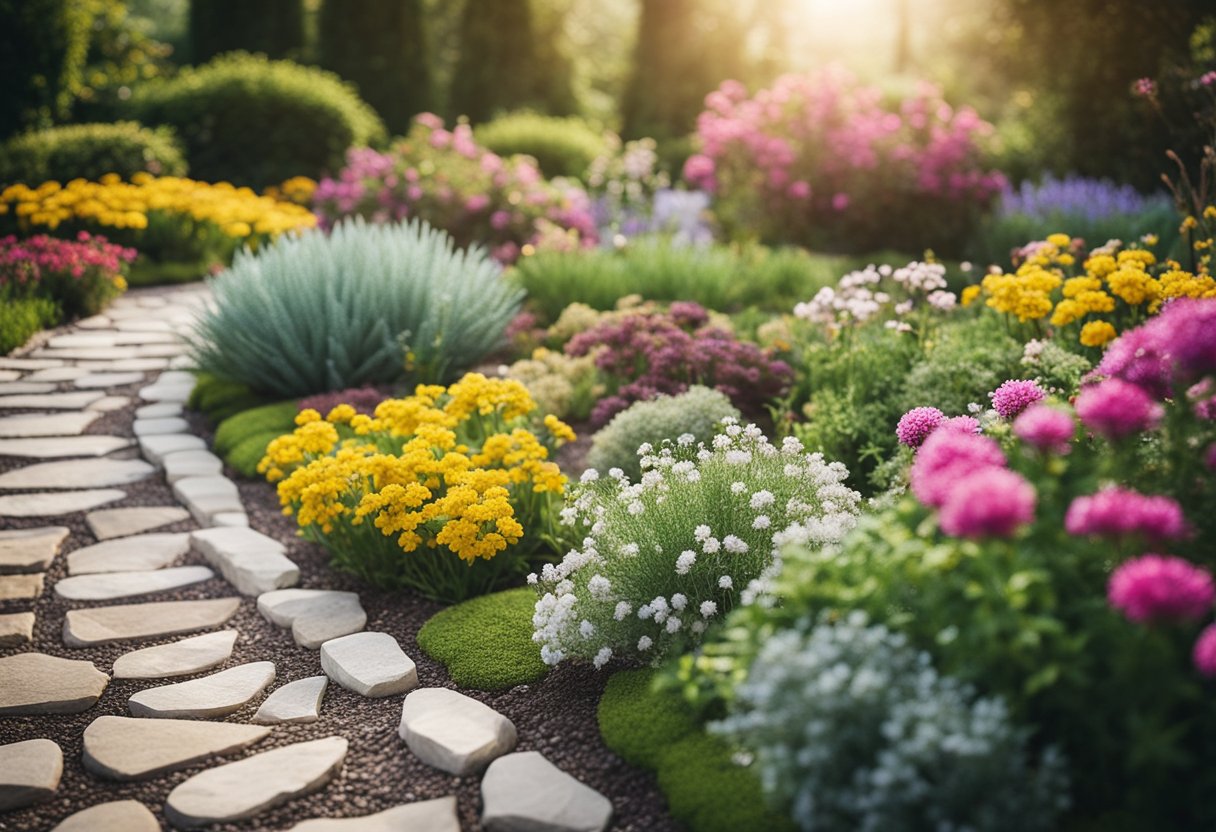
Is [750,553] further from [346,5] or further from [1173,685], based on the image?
[346,5]

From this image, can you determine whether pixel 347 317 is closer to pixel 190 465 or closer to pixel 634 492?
pixel 190 465

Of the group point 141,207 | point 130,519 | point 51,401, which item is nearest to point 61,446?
point 51,401

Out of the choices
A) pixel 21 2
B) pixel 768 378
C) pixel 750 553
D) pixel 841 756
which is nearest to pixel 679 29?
pixel 21 2

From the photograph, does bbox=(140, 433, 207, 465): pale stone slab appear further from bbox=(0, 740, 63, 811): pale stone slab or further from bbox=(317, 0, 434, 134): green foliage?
bbox=(317, 0, 434, 134): green foliage

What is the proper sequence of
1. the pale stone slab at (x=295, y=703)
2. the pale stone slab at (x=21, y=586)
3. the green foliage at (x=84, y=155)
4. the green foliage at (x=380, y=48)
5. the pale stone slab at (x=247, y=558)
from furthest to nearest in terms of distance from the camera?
the green foliage at (x=380, y=48)
the green foliage at (x=84, y=155)
the pale stone slab at (x=247, y=558)
the pale stone slab at (x=21, y=586)
the pale stone slab at (x=295, y=703)

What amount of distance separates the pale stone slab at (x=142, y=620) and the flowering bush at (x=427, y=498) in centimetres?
46

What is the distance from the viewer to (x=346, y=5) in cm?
1564

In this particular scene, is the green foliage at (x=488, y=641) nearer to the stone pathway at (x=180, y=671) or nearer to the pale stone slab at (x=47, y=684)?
the stone pathway at (x=180, y=671)

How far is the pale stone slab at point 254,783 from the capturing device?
7.59ft

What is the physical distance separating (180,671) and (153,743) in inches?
17.6

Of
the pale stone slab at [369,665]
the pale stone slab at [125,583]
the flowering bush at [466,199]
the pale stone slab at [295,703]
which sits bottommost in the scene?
the pale stone slab at [125,583]

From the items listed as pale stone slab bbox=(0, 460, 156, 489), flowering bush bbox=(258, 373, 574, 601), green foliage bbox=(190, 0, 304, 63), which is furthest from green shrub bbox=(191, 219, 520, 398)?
green foliage bbox=(190, 0, 304, 63)

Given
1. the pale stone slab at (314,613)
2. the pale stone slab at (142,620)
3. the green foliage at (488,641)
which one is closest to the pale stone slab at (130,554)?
the pale stone slab at (142,620)

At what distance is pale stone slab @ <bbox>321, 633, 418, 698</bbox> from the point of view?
9.51 ft
